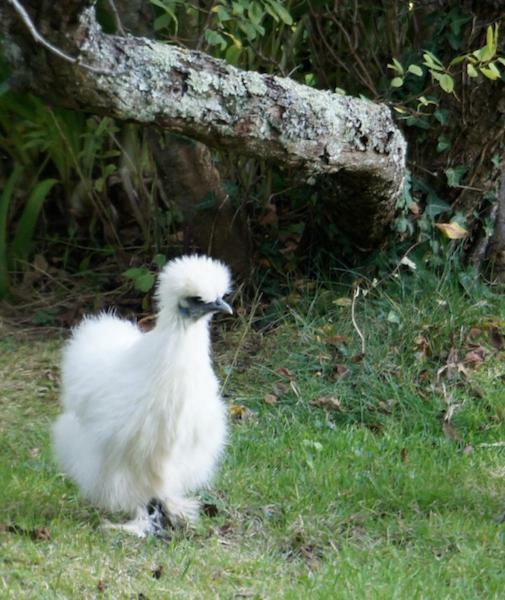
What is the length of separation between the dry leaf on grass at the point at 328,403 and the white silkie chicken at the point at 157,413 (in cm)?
139

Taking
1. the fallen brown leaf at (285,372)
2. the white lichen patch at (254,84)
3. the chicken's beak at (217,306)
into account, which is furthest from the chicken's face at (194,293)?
the fallen brown leaf at (285,372)

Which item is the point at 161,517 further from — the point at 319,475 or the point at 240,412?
the point at 240,412

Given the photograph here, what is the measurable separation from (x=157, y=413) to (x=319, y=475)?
1.17 meters

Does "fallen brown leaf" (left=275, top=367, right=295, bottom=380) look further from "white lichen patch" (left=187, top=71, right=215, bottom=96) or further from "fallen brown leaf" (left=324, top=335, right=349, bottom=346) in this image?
"white lichen patch" (left=187, top=71, right=215, bottom=96)

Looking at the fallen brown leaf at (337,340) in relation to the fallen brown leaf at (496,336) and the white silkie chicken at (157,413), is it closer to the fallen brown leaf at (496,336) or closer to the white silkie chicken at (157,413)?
the fallen brown leaf at (496,336)

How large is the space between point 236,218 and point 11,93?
5.59 feet

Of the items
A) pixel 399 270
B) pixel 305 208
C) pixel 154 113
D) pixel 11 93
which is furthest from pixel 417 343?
pixel 11 93

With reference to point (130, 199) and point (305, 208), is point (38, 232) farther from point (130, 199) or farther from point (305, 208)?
point (305, 208)

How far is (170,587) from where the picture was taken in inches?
179

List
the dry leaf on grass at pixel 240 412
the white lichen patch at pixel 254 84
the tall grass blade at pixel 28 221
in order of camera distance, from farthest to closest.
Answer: the tall grass blade at pixel 28 221
the dry leaf on grass at pixel 240 412
the white lichen patch at pixel 254 84

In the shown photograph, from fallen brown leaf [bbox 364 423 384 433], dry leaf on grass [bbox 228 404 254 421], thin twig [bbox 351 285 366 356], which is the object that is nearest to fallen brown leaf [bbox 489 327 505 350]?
thin twig [bbox 351 285 366 356]

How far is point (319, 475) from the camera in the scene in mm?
5738

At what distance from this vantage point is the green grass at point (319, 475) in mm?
4676

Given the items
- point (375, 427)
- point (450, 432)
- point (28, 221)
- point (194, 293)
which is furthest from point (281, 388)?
point (28, 221)
